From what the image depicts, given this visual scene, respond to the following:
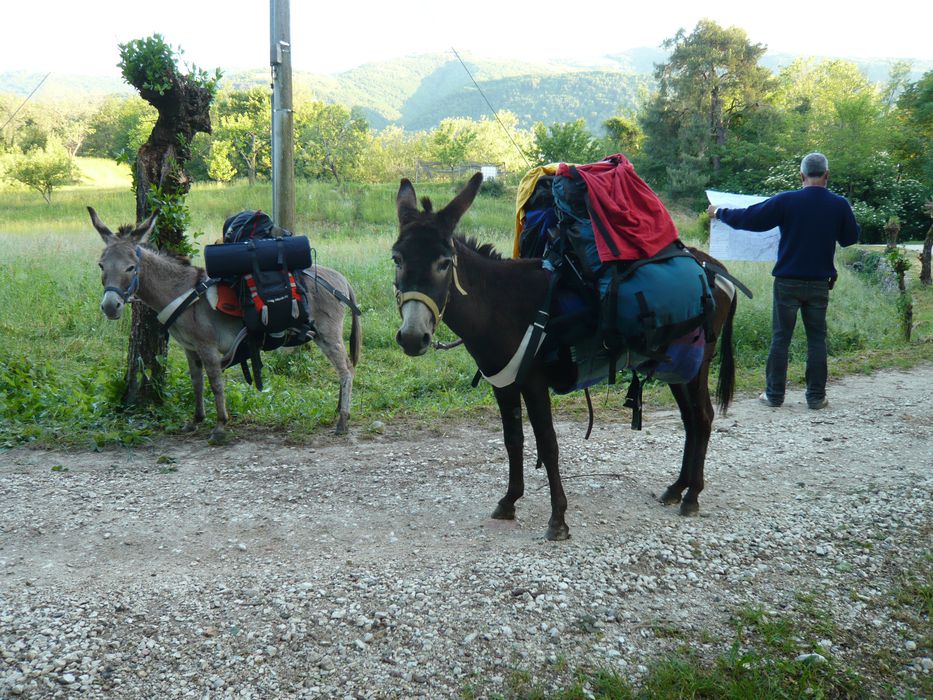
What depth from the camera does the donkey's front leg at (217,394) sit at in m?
6.30

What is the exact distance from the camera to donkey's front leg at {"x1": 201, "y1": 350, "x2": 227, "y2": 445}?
6297 millimetres

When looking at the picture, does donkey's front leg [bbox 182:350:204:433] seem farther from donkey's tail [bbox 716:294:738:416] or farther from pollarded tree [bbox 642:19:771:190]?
pollarded tree [bbox 642:19:771:190]

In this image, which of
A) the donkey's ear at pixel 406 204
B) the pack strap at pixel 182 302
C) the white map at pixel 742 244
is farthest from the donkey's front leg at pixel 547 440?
the white map at pixel 742 244

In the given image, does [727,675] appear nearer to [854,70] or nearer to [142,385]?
[142,385]

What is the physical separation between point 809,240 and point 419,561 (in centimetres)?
537

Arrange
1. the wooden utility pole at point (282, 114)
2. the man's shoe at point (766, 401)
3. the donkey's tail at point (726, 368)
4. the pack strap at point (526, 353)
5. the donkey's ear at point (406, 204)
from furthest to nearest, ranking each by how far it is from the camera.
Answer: the wooden utility pole at point (282, 114)
the man's shoe at point (766, 401)
the donkey's tail at point (726, 368)
the pack strap at point (526, 353)
the donkey's ear at point (406, 204)

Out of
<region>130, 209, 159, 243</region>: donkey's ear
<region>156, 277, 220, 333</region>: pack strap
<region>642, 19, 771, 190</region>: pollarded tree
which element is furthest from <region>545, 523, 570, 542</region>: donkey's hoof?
<region>642, 19, 771, 190</region>: pollarded tree

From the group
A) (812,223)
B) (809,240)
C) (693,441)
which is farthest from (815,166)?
(693,441)

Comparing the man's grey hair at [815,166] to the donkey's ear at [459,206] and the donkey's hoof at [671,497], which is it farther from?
the donkey's ear at [459,206]

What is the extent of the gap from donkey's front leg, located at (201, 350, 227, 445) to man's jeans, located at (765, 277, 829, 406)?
572 cm

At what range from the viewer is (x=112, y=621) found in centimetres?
339

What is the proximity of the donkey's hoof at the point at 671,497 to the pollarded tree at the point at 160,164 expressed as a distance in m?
5.04

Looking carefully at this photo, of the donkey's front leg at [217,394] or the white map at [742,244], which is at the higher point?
the white map at [742,244]

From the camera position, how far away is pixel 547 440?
424 centimetres
